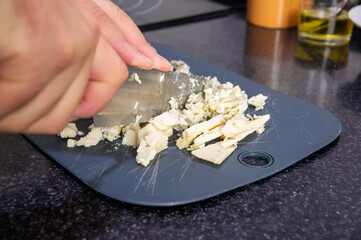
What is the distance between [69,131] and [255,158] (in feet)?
1.36

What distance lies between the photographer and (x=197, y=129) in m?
0.88

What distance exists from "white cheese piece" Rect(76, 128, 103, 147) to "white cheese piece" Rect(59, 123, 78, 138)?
42mm

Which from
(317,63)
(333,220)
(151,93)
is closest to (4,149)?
(151,93)

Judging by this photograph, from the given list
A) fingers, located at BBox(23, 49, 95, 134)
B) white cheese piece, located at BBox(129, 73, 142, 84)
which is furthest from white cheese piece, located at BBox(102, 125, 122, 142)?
fingers, located at BBox(23, 49, 95, 134)

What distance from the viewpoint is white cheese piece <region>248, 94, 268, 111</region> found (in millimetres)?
1030

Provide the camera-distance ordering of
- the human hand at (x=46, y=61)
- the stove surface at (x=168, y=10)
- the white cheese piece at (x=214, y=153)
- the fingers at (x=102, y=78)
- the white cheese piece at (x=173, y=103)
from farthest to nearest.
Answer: the stove surface at (x=168, y=10) < the white cheese piece at (x=173, y=103) < the white cheese piece at (x=214, y=153) < the fingers at (x=102, y=78) < the human hand at (x=46, y=61)

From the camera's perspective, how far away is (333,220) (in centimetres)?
70

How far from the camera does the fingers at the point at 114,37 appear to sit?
0.66 m

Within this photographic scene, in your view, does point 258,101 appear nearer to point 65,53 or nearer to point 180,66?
point 180,66

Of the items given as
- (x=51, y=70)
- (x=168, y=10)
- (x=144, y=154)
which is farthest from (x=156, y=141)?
(x=168, y=10)

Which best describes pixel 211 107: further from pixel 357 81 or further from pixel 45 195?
pixel 357 81

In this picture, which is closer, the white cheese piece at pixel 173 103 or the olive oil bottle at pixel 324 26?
the white cheese piece at pixel 173 103

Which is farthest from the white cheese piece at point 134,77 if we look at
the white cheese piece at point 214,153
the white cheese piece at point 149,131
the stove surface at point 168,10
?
the stove surface at point 168,10

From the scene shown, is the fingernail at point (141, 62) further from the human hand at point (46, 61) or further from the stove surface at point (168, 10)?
the stove surface at point (168, 10)
